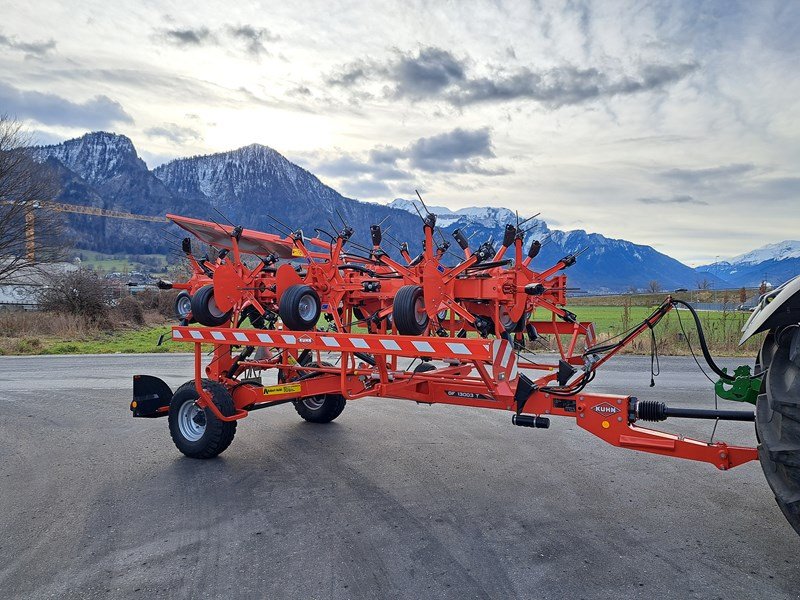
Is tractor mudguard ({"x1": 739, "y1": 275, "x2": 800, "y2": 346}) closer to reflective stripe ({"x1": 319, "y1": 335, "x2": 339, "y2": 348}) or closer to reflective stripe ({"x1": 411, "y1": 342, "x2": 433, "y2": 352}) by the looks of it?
reflective stripe ({"x1": 411, "y1": 342, "x2": 433, "y2": 352})

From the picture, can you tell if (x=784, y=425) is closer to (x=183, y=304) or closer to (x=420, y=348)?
(x=420, y=348)

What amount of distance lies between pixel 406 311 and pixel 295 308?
1229mm

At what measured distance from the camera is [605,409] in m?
4.73

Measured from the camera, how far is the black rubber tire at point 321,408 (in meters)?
7.81

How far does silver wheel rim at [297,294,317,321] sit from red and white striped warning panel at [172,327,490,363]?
446 mm

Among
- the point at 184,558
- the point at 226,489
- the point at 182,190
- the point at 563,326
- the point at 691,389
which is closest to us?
the point at 184,558

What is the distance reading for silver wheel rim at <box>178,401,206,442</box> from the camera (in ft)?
21.2

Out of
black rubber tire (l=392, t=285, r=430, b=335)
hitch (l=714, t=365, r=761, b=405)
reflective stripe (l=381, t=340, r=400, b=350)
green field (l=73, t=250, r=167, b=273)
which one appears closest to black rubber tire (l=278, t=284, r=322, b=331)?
black rubber tire (l=392, t=285, r=430, b=335)

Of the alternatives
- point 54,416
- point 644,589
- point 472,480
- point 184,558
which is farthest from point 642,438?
point 54,416

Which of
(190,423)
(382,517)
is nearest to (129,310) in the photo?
(190,423)

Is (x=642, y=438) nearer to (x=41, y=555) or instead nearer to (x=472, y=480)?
(x=472, y=480)

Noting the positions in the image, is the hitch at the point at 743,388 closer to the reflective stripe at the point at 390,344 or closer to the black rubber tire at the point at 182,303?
the reflective stripe at the point at 390,344

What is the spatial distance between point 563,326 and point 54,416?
729 centimetres

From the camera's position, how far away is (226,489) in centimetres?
544
